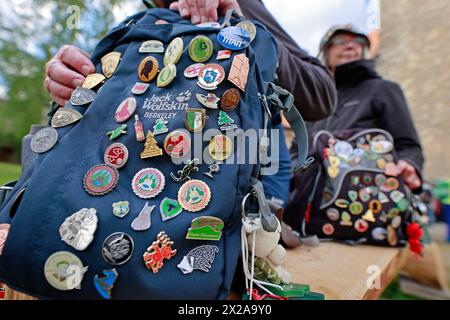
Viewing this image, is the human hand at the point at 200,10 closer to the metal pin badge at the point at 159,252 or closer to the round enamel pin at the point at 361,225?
the metal pin badge at the point at 159,252

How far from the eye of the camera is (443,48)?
8.43ft

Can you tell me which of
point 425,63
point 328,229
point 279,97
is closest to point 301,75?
point 279,97

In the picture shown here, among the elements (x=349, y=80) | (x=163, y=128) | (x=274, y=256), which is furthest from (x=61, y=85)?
(x=349, y=80)

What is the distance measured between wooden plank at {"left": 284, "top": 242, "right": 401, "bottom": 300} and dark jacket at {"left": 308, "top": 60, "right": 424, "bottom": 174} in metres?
0.45

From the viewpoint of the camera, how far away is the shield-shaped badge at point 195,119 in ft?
1.55

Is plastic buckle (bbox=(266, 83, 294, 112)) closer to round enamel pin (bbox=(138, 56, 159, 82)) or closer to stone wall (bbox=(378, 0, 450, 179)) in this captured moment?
round enamel pin (bbox=(138, 56, 159, 82))

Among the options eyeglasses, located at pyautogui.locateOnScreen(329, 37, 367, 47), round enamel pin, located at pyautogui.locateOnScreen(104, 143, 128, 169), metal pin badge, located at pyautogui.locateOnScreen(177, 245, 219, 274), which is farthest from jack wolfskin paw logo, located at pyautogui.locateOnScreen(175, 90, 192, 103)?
eyeglasses, located at pyautogui.locateOnScreen(329, 37, 367, 47)

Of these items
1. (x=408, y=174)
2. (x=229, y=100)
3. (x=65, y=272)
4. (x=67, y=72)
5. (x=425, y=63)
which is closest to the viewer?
(x=65, y=272)

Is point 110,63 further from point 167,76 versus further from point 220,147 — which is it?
point 220,147

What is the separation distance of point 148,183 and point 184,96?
14 cm

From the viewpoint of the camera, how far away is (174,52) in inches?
21.0

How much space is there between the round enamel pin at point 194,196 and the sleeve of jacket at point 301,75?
326mm

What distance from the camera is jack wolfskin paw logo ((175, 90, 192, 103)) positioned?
492mm

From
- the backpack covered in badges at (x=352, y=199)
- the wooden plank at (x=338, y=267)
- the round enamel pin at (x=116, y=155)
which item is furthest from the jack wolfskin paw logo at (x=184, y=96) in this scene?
the backpack covered in badges at (x=352, y=199)
